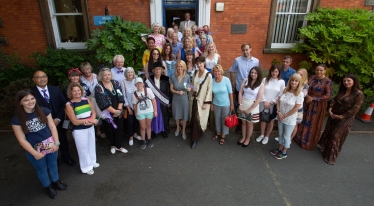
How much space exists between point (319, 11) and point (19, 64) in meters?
9.14

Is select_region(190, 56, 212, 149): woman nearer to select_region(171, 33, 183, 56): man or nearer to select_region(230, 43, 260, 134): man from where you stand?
select_region(230, 43, 260, 134): man

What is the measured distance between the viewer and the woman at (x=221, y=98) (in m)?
→ 4.31

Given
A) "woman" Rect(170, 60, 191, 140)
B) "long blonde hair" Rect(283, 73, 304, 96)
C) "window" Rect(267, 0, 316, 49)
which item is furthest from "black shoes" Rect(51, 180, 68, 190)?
"window" Rect(267, 0, 316, 49)

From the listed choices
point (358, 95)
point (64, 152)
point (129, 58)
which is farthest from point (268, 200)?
point (129, 58)

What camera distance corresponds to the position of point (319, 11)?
21.9 ft

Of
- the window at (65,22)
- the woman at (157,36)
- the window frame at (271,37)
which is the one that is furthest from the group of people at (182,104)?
the window at (65,22)

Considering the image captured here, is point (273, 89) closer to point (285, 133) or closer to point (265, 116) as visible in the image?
point (265, 116)

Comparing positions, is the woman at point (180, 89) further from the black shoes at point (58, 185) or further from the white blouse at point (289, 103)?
the black shoes at point (58, 185)

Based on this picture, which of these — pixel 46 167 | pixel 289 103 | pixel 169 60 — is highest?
pixel 169 60

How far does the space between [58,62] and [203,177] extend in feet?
16.9

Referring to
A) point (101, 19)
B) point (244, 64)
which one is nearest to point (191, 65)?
point (244, 64)

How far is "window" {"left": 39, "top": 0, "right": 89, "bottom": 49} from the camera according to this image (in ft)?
22.2

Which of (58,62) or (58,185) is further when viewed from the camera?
(58,62)

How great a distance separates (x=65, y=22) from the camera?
7168 mm
